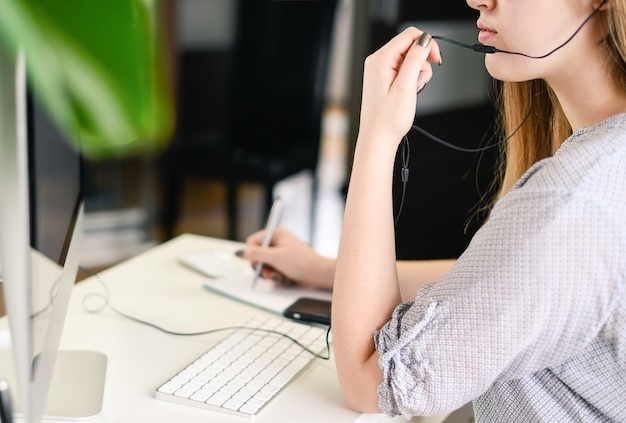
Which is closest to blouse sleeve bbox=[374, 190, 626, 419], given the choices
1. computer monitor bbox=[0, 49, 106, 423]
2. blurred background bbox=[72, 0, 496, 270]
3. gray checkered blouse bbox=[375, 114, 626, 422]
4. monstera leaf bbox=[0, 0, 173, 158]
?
gray checkered blouse bbox=[375, 114, 626, 422]

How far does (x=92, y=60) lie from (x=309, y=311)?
849 millimetres

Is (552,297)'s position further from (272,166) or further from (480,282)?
(272,166)

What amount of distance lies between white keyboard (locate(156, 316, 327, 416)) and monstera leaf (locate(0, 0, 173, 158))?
58 cm

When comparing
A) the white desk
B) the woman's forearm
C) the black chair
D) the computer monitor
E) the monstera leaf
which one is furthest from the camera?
the black chair

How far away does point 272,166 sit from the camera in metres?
3.13

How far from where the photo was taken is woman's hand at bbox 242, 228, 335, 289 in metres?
1.31

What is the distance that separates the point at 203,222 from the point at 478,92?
151 cm

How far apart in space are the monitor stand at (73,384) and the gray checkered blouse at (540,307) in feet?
1.04

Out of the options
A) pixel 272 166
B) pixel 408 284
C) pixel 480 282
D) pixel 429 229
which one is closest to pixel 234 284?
pixel 408 284

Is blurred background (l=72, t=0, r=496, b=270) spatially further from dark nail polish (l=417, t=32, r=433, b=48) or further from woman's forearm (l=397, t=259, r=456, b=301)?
dark nail polish (l=417, t=32, r=433, b=48)

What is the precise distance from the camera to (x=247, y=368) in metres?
1.02

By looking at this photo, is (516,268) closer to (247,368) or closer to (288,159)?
(247,368)

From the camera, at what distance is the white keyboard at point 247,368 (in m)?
0.94

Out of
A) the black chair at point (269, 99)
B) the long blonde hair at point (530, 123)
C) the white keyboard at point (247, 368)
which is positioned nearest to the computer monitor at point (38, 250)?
the white keyboard at point (247, 368)
